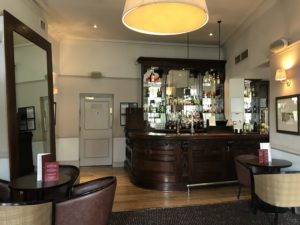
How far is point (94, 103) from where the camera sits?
Result: 24.0 feet

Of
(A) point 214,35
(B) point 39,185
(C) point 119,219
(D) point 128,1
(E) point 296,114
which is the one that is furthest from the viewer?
(A) point 214,35

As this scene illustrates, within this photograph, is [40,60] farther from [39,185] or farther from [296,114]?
[296,114]

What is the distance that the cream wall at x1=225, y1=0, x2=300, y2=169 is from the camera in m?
3.98

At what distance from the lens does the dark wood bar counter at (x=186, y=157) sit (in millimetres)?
4883

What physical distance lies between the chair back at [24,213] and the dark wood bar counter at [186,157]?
2.99m

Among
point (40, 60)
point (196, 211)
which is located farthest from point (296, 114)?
point (40, 60)

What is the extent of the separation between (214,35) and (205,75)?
1146 mm

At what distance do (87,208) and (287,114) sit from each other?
3.37 meters

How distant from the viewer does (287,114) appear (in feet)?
13.3

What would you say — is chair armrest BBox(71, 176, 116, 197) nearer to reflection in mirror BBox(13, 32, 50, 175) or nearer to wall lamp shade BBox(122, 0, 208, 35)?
reflection in mirror BBox(13, 32, 50, 175)

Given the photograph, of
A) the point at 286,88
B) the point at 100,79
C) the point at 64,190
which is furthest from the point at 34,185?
the point at 100,79

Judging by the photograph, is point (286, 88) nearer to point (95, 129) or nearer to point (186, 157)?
point (186, 157)

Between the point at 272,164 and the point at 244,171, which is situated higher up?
the point at 272,164

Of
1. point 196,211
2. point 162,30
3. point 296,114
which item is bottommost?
point 196,211
